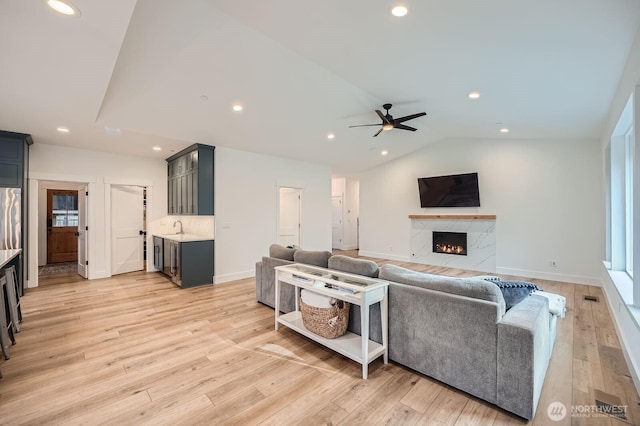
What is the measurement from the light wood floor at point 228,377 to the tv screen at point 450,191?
10.9ft

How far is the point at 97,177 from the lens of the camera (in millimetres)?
5699

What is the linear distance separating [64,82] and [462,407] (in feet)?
15.1

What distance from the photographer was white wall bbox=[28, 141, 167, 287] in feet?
16.8

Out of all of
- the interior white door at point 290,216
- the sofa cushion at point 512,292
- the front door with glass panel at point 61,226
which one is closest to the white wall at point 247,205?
the interior white door at point 290,216

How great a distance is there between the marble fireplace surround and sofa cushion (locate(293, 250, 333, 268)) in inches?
184

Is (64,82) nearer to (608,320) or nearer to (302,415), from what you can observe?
(302,415)

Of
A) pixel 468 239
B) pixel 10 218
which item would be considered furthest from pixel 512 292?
pixel 10 218

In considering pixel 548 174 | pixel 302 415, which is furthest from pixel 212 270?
pixel 548 174

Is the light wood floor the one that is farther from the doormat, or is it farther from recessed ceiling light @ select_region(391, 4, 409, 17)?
the doormat

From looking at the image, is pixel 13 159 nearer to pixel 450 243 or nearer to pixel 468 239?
pixel 450 243

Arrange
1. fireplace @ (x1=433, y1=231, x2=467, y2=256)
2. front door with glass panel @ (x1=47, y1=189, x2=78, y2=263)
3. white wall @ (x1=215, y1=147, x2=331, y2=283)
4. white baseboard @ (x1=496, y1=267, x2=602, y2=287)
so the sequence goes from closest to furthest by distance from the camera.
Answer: white baseboard @ (x1=496, y1=267, x2=602, y2=287)
white wall @ (x1=215, y1=147, x2=331, y2=283)
fireplace @ (x1=433, y1=231, x2=467, y2=256)
front door with glass panel @ (x1=47, y1=189, x2=78, y2=263)

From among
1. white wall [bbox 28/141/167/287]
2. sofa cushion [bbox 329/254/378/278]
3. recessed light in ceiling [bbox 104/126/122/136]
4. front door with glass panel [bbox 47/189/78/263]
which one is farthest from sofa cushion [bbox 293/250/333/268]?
front door with glass panel [bbox 47/189/78/263]

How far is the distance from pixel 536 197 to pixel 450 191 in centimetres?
166

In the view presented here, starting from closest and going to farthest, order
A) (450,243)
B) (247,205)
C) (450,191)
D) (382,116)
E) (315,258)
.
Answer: (315,258) → (382,116) → (247,205) → (450,191) → (450,243)
